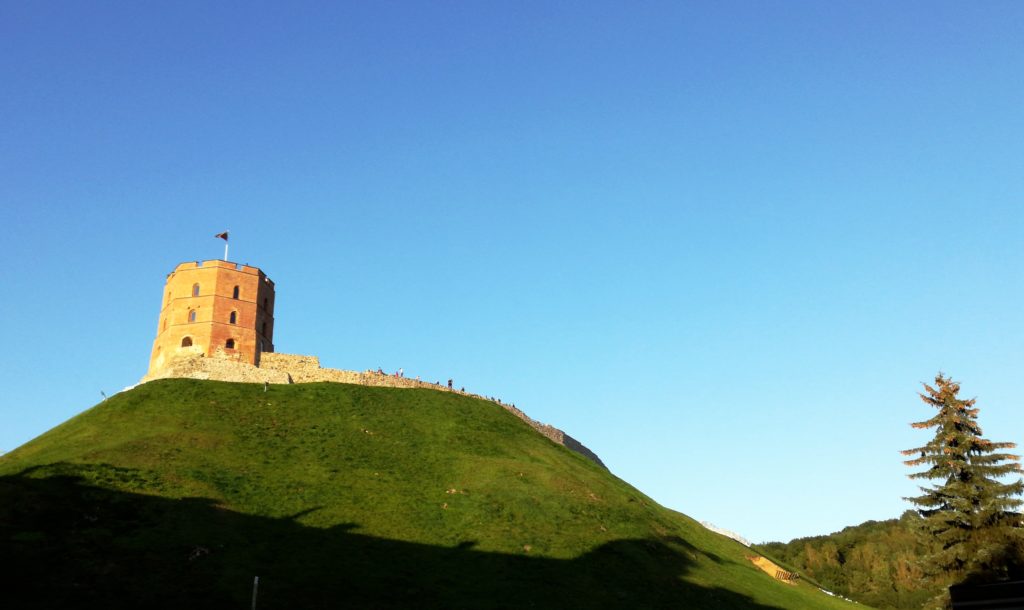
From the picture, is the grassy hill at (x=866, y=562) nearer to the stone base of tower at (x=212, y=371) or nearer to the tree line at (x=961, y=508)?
the tree line at (x=961, y=508)

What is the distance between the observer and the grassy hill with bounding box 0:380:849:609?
37938mm

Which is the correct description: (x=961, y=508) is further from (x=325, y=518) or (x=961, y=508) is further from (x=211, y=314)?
(x=211, y=314)

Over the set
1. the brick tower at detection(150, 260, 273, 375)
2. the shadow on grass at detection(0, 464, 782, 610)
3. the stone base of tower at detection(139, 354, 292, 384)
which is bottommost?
A: the shadow on grass at detection(0, 464, 782, 610)

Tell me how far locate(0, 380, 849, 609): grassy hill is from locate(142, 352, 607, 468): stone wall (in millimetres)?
2173

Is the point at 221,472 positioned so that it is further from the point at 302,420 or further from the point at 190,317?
the point at 190,317

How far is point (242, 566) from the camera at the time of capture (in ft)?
128

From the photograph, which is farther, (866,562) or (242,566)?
(866,562)

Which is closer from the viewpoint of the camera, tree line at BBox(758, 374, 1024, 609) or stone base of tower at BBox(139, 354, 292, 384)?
tree line at BBox(758, 374, 1024, 609)

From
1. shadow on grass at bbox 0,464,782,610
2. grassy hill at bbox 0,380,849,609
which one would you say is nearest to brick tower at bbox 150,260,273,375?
grassy hill at bbox 0,380,849,609

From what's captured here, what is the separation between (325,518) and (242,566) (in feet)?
27.4

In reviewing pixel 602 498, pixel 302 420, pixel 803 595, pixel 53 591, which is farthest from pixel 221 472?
pixel 803 595

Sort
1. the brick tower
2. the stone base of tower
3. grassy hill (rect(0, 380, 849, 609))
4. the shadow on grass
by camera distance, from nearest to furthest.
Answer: the shadow on grass < grassy hill (rect(0, 380, 849, 609)) < the stone base of tower < the brick tower

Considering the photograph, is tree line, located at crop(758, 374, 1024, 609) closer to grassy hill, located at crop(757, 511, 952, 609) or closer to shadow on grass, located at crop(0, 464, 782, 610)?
shadow on grass, located at crop(0, 464, 782, 610)

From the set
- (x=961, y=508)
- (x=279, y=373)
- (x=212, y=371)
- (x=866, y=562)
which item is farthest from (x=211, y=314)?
(x=866, y=562)
